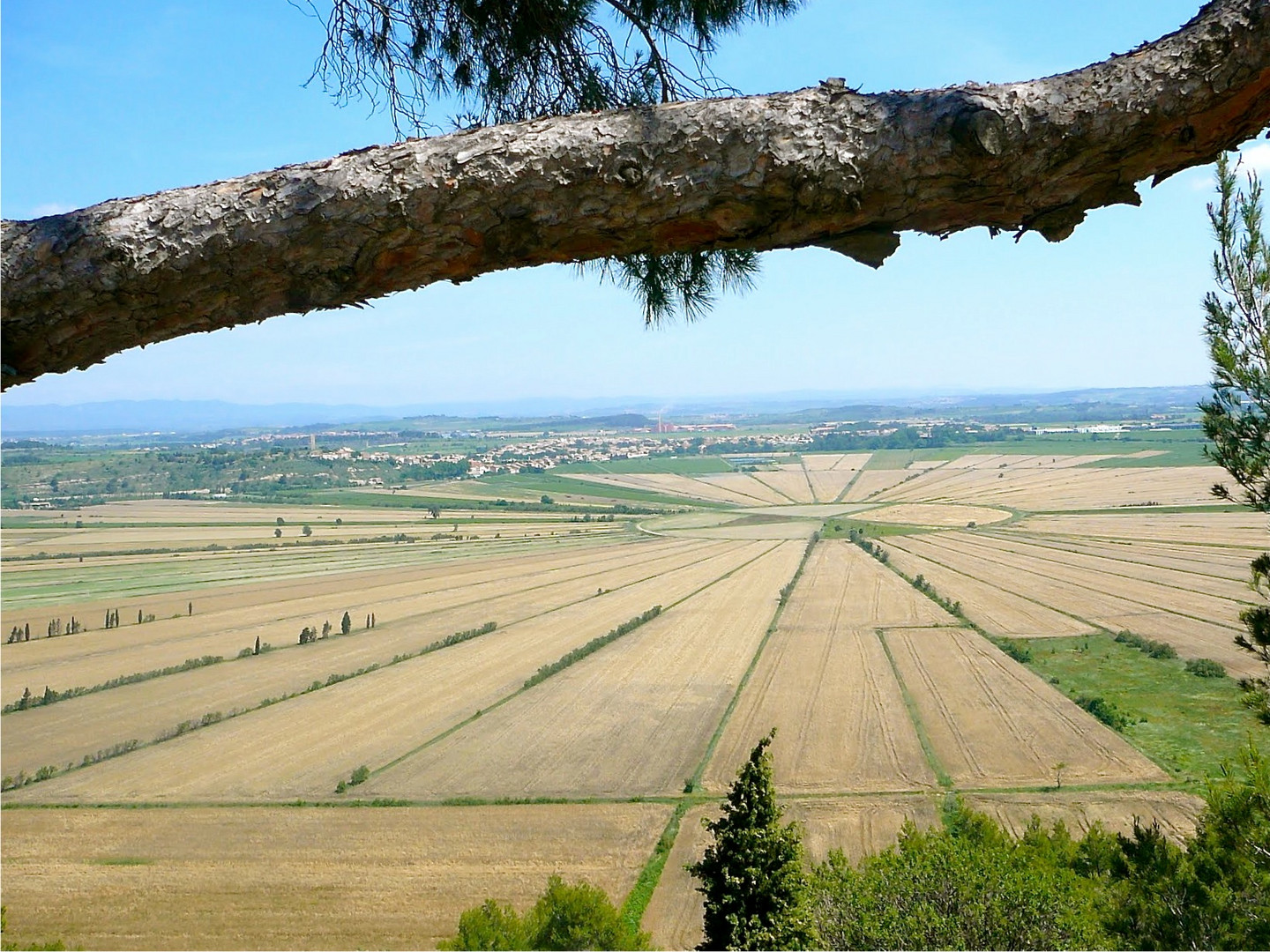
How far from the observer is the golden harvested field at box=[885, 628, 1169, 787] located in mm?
13383

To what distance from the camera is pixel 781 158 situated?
1.25 m

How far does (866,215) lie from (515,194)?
55 cm

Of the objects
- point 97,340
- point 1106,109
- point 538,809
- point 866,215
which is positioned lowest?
point 538,809

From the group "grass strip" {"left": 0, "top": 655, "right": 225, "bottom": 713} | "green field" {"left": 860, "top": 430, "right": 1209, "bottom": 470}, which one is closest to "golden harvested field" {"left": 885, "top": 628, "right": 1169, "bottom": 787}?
"grass strip" {"left": 0, "top": 655, "right": 225, "bottom": 713}

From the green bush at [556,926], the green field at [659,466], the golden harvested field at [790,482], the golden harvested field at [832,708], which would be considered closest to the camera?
the green bush at [556,926]

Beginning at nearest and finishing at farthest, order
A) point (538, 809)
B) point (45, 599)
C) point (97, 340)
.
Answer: point (97, 340) → point (538, 809) → point (45, 599)

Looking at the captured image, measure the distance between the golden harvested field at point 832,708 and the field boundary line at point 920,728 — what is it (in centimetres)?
10

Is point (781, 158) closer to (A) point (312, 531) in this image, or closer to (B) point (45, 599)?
(B) point (45, 599)

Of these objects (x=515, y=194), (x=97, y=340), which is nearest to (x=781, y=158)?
(x=515, y=194)

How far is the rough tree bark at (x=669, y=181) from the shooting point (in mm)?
1220

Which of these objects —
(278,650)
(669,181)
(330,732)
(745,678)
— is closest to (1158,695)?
(745,678)

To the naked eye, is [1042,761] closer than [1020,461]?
Yes

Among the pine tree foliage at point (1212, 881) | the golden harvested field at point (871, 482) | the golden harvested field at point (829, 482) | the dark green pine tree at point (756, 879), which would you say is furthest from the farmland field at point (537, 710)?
the golden harvested field at point (829, 482)

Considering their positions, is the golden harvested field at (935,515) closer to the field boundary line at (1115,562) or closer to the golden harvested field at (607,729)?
the field boundary line at (1115,562)
